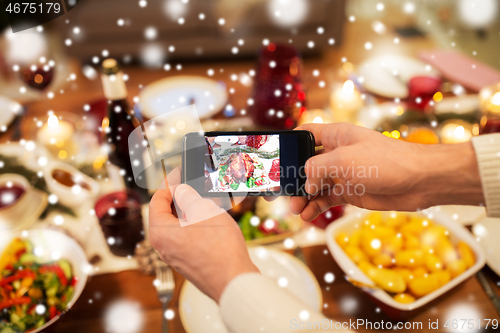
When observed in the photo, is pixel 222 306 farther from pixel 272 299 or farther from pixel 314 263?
pixel 314 263

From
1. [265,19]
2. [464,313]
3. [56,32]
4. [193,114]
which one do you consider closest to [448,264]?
[464,313]

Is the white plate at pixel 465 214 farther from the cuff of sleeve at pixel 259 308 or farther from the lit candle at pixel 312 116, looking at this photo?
the cuff of sleeve at pixel 259 308

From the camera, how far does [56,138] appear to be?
1141mm

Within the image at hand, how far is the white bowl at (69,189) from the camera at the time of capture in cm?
95

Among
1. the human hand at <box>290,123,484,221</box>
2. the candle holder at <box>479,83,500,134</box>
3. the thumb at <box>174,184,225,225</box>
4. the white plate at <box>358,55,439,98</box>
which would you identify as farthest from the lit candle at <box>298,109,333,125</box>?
the thumb at <box>174,184,225,225</box>

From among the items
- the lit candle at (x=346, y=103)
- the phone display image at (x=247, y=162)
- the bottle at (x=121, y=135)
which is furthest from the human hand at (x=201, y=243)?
the lit candle at (x=346, y=103)

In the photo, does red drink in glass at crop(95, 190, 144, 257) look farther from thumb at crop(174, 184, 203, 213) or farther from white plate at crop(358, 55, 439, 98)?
white plate at crop(358, 55, 439, 98)

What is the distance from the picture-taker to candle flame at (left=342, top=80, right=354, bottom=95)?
117 cm

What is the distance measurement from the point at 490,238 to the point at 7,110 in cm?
184

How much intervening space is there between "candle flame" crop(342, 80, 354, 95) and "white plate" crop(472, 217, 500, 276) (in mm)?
615

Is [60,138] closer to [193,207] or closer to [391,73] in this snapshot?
[193,207]

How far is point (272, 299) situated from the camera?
58 cm

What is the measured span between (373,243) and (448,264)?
0.19m

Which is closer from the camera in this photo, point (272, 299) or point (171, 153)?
point (272, 299)
